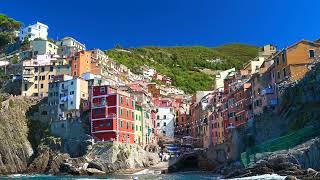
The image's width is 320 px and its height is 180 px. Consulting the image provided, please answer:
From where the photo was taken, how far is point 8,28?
448 ft

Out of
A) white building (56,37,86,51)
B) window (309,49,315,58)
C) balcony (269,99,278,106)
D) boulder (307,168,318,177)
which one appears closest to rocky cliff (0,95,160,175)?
balcony (269,99,278,106)

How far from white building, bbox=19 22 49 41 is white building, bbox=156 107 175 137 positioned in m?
44.0

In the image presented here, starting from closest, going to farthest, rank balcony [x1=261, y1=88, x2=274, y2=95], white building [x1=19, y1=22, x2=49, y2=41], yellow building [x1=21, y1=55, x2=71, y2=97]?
balcony [x1=261, y1=88, x2=274, y2=95] < yellow building [x1=21, y1=55, x2=71, y2=97] < white building [x1=19, y1=22, x2=49, y2=41]

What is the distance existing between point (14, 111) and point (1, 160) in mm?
12409

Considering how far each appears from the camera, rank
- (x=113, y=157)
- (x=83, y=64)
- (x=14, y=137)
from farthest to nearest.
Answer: (x=83, y=64) < (x=14, y=137) < (x=113, y=157)

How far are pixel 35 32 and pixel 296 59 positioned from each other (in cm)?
8671

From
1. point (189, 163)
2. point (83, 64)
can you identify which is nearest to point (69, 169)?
point (189, 163)

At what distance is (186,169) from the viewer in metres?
90.8

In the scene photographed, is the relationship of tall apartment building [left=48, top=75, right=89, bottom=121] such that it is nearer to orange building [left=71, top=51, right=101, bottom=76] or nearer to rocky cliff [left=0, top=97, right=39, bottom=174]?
rocky cliff [left=0, top=97, right=39, bottom=174]

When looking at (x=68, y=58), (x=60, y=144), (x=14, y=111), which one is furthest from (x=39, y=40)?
(x=60, y=144)

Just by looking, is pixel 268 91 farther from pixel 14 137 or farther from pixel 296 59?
pixel 14 137

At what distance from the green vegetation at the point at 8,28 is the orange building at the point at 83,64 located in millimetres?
37125

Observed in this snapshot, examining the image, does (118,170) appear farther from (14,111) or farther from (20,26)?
(20,26)

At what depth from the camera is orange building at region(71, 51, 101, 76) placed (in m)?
103
